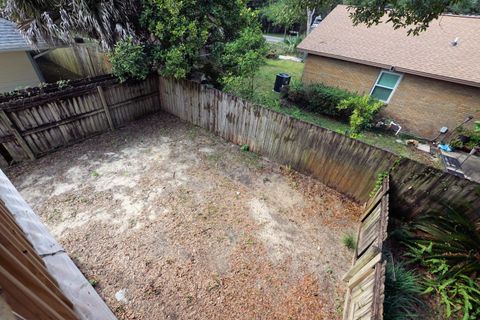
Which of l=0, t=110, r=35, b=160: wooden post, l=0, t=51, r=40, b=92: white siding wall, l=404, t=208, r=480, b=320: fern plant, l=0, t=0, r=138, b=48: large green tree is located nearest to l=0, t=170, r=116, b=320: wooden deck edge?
l=0, t=110, r=35, b=160: wooden post

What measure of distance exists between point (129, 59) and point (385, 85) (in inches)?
410

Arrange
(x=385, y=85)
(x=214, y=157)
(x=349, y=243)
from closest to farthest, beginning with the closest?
(x=349, y=243)
(x=214, y=157)
(x=385, y=85)

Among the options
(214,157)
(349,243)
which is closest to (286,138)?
(214,157)

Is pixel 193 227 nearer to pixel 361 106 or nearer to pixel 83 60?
pixel 361 106

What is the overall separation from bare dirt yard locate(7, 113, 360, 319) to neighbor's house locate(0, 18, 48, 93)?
455cm

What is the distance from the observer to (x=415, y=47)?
30.8 ft

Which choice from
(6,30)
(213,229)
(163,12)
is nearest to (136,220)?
(213,229)

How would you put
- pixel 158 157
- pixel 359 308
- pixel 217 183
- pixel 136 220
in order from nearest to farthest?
pixel 359 308
pixel 136 220
pixel 217 183
pixel 158 157

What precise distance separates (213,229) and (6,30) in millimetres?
10377

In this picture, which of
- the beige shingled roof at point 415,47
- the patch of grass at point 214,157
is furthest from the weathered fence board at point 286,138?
the beige shingled roof at point 415,47

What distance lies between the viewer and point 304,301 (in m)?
3.44

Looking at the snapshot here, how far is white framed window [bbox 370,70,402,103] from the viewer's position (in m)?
9.38

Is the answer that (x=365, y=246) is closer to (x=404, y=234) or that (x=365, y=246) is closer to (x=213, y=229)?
(x=404, y=234)

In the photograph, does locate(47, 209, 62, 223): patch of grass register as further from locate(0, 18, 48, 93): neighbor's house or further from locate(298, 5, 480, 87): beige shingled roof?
locate(298, 5, 480, 87): beige shingled roof
